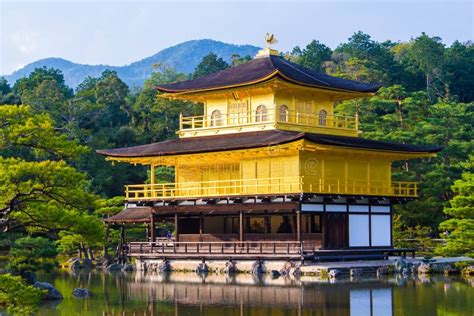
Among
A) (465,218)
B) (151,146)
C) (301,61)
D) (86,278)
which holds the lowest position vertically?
(86,278)

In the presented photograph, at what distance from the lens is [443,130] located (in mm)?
52875

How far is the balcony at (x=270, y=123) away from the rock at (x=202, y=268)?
6.77 m

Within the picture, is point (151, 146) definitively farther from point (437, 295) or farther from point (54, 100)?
point (54, 100)

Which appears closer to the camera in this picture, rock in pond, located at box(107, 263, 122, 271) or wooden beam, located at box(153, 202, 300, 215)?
wooden beam, located at box(153, 202, 300, 215)

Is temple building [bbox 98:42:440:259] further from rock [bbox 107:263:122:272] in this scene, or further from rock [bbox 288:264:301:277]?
rock [bbox 107:263:122:272]

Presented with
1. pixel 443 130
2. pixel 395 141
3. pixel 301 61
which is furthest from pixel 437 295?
pixel 301 61

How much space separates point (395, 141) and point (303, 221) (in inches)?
414

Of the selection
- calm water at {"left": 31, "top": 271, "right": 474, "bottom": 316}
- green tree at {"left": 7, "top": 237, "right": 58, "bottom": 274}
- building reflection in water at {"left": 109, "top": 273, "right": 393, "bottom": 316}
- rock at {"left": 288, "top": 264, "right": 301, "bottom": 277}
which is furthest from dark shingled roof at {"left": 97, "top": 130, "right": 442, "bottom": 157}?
green tree at {"left": 7, "top": 237, "right": 58, "bottom": 274}

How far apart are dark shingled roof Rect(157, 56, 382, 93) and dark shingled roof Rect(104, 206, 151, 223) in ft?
19.5

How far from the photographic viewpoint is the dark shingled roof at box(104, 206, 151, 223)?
45.2m

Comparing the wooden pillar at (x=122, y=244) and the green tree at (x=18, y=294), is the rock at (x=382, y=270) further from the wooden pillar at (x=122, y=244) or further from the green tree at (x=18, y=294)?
the green tree at (x=18, y=294)

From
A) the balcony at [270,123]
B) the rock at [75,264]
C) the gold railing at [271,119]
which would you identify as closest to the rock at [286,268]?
the balcony at [270,123]

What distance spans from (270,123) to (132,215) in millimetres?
8487

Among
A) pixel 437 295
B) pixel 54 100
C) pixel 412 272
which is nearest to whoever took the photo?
pixel 437 295
